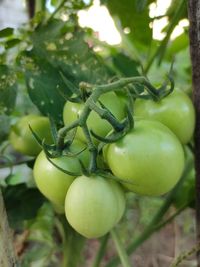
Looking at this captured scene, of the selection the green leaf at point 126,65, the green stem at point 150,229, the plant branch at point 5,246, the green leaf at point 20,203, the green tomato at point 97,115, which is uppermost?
the green tomato at point 97,115

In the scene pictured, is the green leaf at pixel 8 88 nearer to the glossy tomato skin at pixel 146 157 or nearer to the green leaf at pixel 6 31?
the green leaf at pixel 6 31

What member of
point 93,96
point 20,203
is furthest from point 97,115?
point 20,203

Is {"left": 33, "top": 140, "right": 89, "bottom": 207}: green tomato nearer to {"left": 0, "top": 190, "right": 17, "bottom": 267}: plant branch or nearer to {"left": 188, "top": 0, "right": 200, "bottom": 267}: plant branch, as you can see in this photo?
{"left": 0, "top": 190, "right": 17, "bottom": 267}: plant branch

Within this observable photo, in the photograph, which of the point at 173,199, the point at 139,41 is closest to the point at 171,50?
the point at 139,41

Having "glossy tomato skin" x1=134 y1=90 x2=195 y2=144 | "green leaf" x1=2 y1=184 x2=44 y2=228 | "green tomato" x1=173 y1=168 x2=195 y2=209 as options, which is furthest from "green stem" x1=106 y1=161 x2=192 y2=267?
"glossy tomato skin" x1=134 y1=90 x2=195 y2=144

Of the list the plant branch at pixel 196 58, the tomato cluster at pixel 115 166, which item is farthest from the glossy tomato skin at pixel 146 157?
the plant branch at pixel 196 58

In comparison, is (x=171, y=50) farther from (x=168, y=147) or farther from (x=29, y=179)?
(x=168, y=147)
